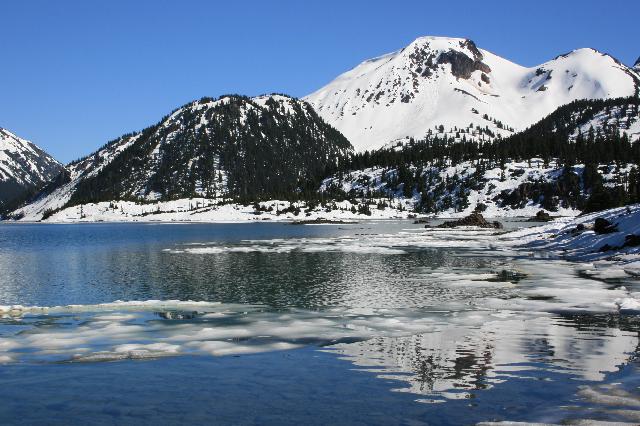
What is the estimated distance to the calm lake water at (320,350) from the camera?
14.3 meters

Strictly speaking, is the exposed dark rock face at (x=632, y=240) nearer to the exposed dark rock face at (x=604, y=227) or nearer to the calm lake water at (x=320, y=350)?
the exposed dark rock face at (x=604, y=227)

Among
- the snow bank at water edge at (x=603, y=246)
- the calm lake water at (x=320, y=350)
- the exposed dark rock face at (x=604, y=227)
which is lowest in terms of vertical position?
the calm lake water at (x=320, y=350)

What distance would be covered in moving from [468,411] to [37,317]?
22648mm

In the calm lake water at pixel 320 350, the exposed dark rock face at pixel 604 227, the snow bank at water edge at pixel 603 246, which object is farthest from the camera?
the exposed dark rock face at pixel 604 227

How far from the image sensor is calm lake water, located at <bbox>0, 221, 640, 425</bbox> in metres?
14.3

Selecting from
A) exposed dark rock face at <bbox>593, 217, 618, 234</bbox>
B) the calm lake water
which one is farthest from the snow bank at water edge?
the calm lake water

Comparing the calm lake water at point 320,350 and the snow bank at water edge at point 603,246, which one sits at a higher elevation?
the snow bank at water edge at point 603,246

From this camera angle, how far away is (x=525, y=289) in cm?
3584

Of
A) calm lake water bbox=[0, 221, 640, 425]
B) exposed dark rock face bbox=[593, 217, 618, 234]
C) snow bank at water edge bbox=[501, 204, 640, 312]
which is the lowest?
calm lake water bbox=[0, 221, 640, 425]

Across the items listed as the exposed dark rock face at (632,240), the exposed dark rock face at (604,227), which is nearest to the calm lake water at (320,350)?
the exposed dark rock face at (632,240)

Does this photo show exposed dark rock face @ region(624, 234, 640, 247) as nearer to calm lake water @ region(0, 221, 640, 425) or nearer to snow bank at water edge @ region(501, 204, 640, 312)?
snow bank at water edge @ region(501, 204, 640, 312)

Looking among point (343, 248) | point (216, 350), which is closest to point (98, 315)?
point (216, 350)

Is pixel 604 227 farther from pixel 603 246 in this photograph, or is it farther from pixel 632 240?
pixel 632 240

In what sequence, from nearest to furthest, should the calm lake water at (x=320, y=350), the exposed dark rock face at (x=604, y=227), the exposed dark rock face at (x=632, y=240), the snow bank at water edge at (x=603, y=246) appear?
the calm lake water at (x=320, y=350) < the snow bank at water edge at (x=603, y=246) < the exposed dark rock face at (x=632, y=240) < the exposed dark rock face at (x=604, y=227)
